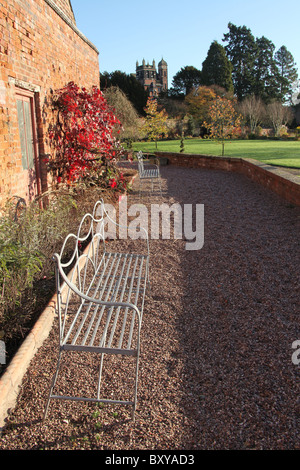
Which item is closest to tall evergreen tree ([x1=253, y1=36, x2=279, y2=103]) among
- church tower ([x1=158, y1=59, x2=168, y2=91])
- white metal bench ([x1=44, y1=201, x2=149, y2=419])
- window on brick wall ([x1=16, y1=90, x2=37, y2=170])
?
church tower ([x1=158, y1=59, x2=168, y2=91])

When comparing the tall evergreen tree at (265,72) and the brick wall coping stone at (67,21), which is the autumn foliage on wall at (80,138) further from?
the tall evergreen tree at (265,72)

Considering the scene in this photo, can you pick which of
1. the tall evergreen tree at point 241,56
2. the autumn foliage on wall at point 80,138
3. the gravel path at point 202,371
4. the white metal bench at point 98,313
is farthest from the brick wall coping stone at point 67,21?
the tall evergreen tree at point 241,56

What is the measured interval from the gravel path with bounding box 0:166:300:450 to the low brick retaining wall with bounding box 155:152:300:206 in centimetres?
308

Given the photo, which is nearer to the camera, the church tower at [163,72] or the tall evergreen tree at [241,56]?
the tall evergreen tree at [241,56]

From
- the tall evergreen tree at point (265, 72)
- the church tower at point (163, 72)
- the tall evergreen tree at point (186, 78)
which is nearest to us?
the tall evergreen tree at point (265, 72)

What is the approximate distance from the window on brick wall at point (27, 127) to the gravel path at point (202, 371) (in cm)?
258

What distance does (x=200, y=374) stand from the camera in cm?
258

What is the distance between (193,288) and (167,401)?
175 centimetres

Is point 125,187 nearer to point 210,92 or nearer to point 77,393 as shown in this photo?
point 77,393

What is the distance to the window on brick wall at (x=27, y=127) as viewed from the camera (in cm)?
538

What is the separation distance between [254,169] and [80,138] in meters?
5.90

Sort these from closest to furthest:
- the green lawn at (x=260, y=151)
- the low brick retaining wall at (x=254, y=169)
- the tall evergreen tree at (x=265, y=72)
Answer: the low brick retaining wall at (x=254, y=169)
the green lawn at (x=260, y=151)
the tall evergreen tree at (x=265, y=72)

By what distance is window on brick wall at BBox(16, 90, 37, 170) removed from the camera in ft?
17.6
